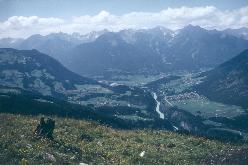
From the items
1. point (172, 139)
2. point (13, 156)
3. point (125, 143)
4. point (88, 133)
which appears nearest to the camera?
point (13, 156)

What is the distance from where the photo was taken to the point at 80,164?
50.8 meters

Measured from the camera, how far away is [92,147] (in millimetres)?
64875

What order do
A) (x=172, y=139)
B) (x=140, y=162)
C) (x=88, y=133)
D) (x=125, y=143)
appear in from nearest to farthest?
(x=140, y=162) < (x=125, y=143) < (x=88, y=133) < (x=172, y=139)

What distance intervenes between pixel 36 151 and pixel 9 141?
5741 millimetres

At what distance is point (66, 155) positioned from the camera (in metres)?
54.8

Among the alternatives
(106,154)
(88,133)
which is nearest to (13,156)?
(106,154)

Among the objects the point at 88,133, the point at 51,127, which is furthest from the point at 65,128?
the point at 51,127

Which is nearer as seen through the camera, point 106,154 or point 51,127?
point 106,154

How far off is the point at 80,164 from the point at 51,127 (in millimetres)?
18858

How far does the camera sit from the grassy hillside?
51.2m

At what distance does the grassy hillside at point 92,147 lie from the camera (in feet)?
168

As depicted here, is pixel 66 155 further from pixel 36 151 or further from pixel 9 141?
pixel 9 141

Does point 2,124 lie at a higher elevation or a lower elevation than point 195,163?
higher

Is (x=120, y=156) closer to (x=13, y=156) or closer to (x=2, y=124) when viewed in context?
(x=13, y=156)
